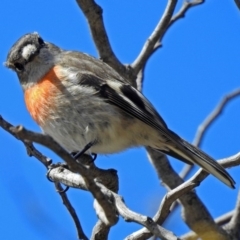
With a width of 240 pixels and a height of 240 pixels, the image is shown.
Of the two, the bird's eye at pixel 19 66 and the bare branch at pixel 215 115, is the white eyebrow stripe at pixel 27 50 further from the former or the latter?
the bare branch at pixel 215 115

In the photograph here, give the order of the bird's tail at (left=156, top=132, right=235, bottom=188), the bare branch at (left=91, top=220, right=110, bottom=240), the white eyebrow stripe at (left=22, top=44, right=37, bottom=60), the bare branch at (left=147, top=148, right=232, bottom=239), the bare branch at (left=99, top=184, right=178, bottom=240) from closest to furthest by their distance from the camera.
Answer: the bare branch at (left=99, top=184, right=178, bottom=240) → the bare branch at (left=91, top=220, right=110, bottom=240) → the bird's tail at (left=156, top=132, right=235, bottom=188) → the white eyebrow stripe at (left=22, top=44, right=37, bottom=60) → the bare branch at (left=147, top=148, right=232, bottom=239)

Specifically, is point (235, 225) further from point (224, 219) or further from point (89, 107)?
point (89, 107)

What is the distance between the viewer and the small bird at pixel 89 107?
14.4ft

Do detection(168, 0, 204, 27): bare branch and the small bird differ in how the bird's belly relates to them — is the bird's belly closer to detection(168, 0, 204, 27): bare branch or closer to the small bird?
the small bird

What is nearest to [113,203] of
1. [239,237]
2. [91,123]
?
[91,123]

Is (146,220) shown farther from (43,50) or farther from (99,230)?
(43,50)

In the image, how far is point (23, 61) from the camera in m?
4.77

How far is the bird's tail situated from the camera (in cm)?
399

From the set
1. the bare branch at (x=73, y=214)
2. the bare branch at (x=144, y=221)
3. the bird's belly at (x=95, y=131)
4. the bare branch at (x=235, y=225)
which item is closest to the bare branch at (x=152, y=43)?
the bird's belly at (x=95, y=131)

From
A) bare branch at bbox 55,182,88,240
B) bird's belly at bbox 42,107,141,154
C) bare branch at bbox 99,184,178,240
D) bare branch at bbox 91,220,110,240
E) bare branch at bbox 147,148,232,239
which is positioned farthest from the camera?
bare branch at bbox 147,148,232,239

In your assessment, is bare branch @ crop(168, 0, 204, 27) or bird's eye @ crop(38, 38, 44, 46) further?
bare branch @ crop(168, 0, 204, 27)

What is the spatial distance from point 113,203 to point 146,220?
0.79 ft

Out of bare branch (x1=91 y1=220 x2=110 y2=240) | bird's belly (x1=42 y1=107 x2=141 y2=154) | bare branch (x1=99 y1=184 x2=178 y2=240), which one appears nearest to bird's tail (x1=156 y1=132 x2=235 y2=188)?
bird's belly (x1=42 y1=107 x2=141 y2=154)

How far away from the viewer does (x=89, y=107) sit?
A: 4.41 meters
